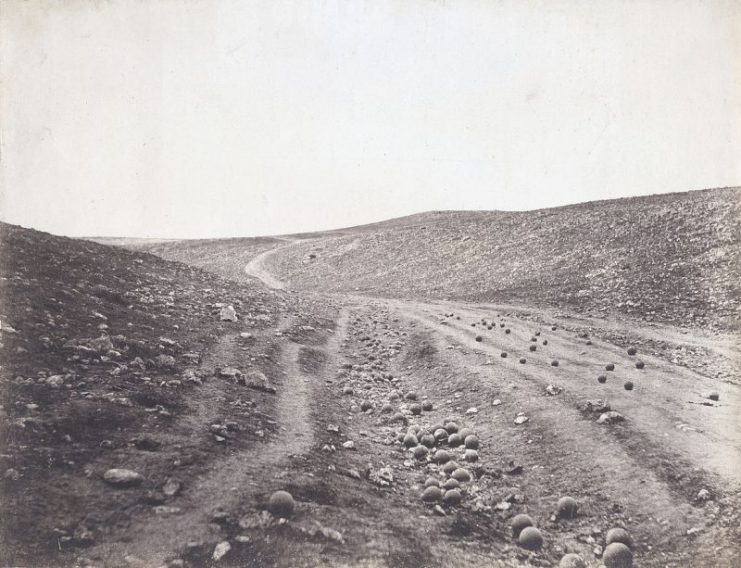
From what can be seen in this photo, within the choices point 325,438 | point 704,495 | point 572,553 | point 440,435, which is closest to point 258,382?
point 325,438

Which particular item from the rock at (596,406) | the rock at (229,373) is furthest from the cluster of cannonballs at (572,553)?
the rock at (229,373)

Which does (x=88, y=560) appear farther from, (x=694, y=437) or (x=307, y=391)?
(x=694, y=437)

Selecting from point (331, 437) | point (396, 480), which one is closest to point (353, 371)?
point (331, 437)

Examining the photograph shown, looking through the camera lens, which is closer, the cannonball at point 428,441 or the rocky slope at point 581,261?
the cannonball at point 428,441

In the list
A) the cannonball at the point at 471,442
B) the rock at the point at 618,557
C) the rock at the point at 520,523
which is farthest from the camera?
the cannonball at the point at 471,442

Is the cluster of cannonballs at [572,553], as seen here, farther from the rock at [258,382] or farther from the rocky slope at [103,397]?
the rock at [258,382]

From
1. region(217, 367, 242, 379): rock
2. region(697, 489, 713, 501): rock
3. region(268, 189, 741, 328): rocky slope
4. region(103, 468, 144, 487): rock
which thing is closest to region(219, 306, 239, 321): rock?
region(217, 367, 242, 379): rock

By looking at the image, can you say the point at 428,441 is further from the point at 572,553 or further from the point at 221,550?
the point at 221,550
